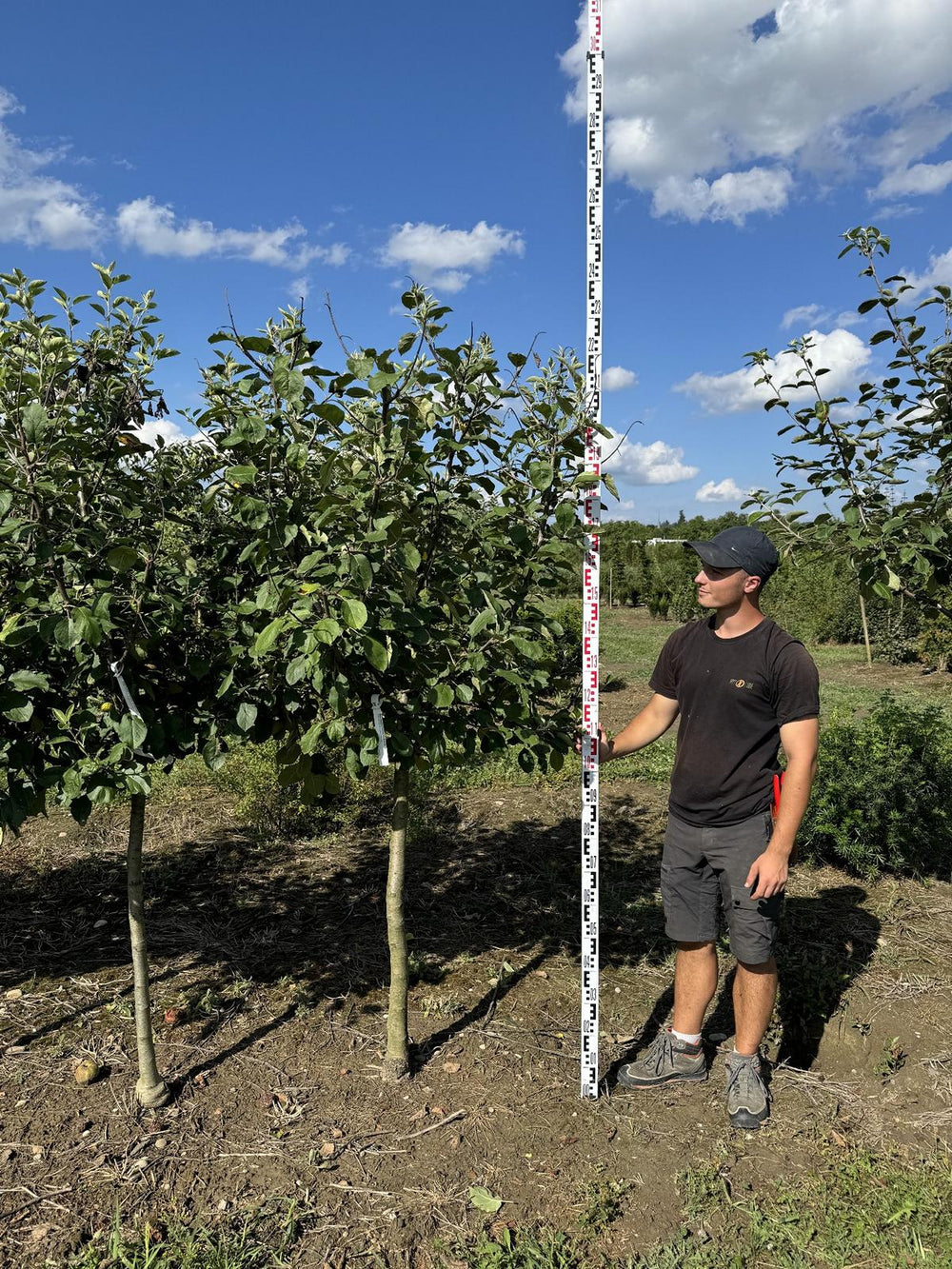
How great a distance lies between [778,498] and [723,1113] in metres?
2.41

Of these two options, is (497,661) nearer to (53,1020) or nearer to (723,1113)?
(723,1113)

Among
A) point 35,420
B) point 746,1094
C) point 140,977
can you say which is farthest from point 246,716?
point 746,1094

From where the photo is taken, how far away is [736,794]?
10.00ft

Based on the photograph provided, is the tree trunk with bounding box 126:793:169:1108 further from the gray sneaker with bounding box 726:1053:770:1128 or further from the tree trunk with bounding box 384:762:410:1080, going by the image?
the gray sneaker with bounding box 726:1053:770:1128

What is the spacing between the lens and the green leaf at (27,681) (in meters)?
2.37

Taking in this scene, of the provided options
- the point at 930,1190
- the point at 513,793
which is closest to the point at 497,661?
the point at 930,1190

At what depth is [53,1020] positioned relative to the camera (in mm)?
3629

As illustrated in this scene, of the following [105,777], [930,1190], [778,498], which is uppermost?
[778,498]

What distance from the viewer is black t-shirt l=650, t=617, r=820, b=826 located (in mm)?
2936

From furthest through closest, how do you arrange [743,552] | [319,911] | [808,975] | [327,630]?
[319,911] < [808,975] < [743,552] < [327,630]

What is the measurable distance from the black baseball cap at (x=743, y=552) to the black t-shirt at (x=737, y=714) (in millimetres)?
214

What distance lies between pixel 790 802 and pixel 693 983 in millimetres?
913

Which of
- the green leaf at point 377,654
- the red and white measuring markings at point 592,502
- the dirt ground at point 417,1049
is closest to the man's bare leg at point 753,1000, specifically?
the dirt ground at point 417,1049

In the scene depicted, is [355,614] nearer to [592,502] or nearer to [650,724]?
[592,502]
